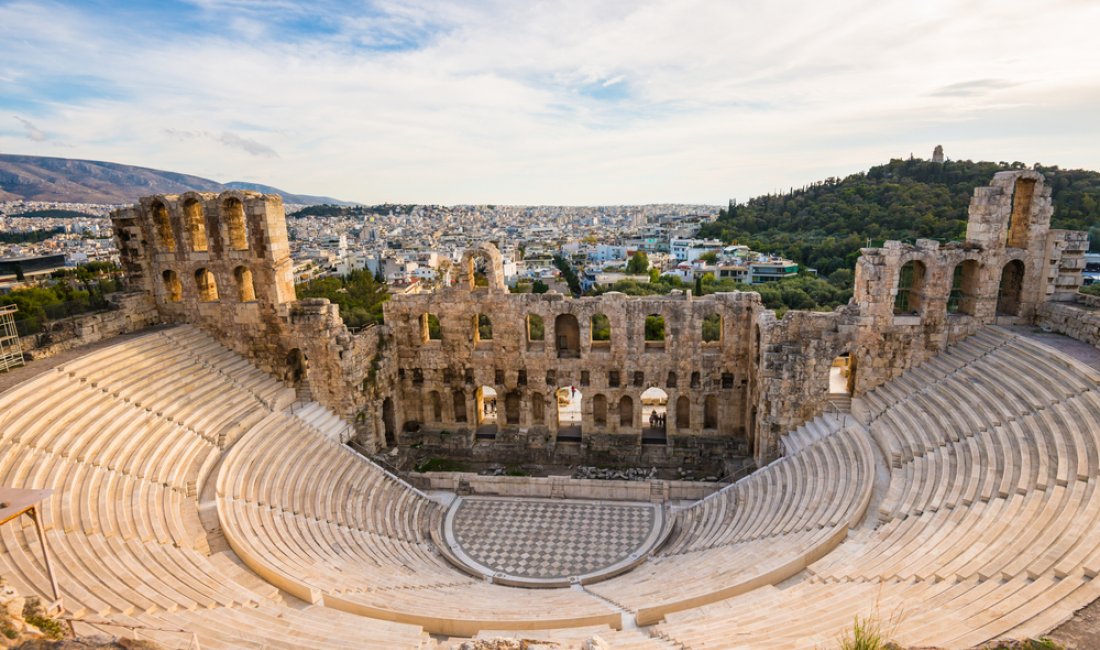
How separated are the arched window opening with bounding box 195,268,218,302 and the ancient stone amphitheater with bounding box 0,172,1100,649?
189mm

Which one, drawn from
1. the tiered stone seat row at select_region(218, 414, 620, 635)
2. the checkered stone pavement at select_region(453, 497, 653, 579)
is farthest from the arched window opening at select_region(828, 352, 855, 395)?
the tiered stone seat row at select_region(218, 414, 620, 635)

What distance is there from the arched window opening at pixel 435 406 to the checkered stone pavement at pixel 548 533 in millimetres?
5903

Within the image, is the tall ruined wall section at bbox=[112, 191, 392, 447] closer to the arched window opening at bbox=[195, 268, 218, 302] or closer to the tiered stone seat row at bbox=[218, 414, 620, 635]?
the arched window opening at bbox=[195, 268, 218, 302]

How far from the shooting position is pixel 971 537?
12516 mm

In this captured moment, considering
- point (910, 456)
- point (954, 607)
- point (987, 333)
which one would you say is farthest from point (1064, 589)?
point (987, 333)

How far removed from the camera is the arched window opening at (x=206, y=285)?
25297 mm

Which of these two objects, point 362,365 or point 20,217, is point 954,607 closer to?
point 362,365

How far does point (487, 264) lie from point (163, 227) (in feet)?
46.3

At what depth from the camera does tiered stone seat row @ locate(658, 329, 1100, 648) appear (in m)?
9.89

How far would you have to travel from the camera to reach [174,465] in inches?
690

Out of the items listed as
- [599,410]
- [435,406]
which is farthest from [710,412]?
[435,406]

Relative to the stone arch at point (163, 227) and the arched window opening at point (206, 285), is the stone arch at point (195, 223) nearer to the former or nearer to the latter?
the stone arch at point (163, 227)

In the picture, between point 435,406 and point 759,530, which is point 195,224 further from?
point 759,530

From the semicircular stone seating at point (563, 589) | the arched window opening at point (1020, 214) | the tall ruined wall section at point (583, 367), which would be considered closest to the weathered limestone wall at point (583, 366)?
the tall ruined wall section at point (583, 367)
